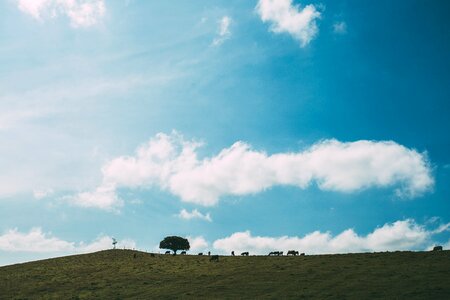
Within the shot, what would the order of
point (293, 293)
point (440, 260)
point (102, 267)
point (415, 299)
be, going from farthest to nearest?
point (102, 267), point (440, 260), point (293, 293), point (415, 299)

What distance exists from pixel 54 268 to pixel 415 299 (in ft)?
182

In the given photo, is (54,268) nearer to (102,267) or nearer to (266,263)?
(102,267)

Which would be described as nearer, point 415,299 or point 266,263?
point 415,299

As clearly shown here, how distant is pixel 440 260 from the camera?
169ft

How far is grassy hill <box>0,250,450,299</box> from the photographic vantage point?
41375 millimetres

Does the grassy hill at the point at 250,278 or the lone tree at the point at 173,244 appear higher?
the lone tree at the point at 173,244

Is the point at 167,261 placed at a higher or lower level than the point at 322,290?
higher

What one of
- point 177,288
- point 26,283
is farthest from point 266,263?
point 26,283

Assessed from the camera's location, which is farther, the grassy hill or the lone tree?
the lone tree

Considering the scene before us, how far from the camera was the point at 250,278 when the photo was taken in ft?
165

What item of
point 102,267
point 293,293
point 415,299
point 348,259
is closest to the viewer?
point 415,299

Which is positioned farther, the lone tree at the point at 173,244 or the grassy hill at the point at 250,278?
the lone tree at the point at 173,244

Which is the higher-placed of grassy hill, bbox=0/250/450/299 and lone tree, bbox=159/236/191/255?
lone tree, bbox=159/236/191/255

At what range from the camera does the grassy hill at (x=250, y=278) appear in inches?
1629
